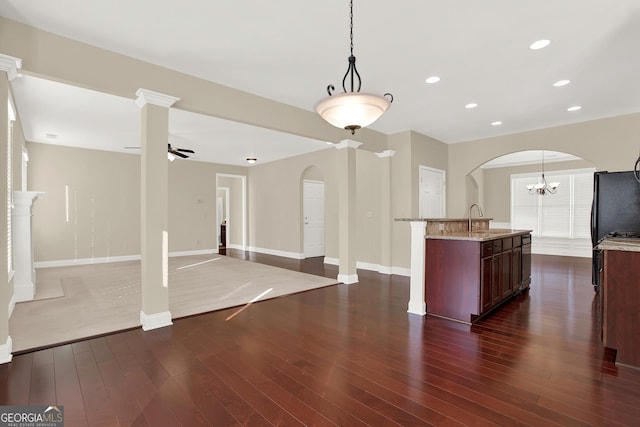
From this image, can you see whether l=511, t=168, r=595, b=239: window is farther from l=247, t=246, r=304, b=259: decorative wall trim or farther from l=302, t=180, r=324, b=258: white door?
l=247, t=246, r=304, b=259: decorative wall trim

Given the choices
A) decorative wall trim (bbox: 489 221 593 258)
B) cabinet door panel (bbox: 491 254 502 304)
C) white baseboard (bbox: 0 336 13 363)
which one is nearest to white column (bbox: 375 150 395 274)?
cabinet door panel (bbox: 491 254 502 304)

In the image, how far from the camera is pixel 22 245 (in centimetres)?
429

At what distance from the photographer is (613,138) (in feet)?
16.6

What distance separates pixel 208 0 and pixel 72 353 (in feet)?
10.4

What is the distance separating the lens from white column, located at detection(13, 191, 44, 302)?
414 cm

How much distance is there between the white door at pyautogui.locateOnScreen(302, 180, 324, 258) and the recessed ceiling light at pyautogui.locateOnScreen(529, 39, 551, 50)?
6.04 m

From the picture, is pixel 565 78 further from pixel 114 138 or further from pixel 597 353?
pixel 114 138

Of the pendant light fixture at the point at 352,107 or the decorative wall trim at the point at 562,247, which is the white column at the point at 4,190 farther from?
the decorative wall trim at the point at 562,247

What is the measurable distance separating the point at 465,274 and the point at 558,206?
7.50 m

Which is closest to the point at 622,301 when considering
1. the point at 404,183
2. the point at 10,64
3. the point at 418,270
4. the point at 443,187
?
the point at 418,270

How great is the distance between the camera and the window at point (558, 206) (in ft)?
27.5

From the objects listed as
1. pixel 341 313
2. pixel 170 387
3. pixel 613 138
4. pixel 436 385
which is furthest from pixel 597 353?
pixel 613 138

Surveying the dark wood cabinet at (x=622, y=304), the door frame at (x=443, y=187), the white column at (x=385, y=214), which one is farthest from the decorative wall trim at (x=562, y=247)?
the dark wood cabinet at (x=622, y=304)

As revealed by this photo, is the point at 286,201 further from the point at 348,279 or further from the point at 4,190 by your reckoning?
the point at 4,190
